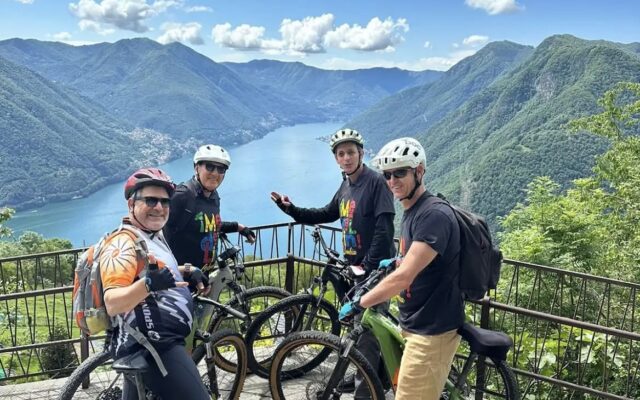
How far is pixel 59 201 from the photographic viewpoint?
461 feet

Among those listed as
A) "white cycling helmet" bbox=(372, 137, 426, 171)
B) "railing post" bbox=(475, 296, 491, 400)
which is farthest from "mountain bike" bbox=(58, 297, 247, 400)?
"railing post" bbox=(475, 296, 491, 400)

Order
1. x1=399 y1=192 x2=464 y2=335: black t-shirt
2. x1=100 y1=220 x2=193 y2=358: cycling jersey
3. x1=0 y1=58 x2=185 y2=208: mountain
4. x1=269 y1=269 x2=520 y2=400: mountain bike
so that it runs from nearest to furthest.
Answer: x1=100 y1=220 x2=193 y2=358: cycling jersey → x1=399 y1=192 x2=464 y2=335: black t-shirt → x1=269 y1=269 x2=520 y2=400: mountain bike → x1=0 y1=58 x2=185 y2=208: mountain

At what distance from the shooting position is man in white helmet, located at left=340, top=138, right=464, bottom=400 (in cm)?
279

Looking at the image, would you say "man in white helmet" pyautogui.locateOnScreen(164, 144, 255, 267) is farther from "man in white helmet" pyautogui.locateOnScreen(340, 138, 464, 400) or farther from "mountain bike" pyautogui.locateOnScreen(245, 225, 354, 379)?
"man in white helmet" pyautogui.locateOnScreen(340, 138, 464, 400)

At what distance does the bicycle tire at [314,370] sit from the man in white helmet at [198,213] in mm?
1015

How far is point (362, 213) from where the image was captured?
13.2ft

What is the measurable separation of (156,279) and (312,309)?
221 centimetres

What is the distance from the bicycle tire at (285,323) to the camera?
4.29 m

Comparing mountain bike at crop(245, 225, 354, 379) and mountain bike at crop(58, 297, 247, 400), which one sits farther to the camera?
mountain bike at crop(245, 225, 354, 379)

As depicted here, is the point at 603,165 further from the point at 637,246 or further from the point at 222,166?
the point at 222,166

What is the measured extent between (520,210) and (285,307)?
15.7m

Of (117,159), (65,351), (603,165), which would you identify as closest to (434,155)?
(117,159)

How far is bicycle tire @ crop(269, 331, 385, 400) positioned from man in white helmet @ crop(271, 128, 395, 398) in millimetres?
268

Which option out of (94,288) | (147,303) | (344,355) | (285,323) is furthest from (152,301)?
(285,323)
